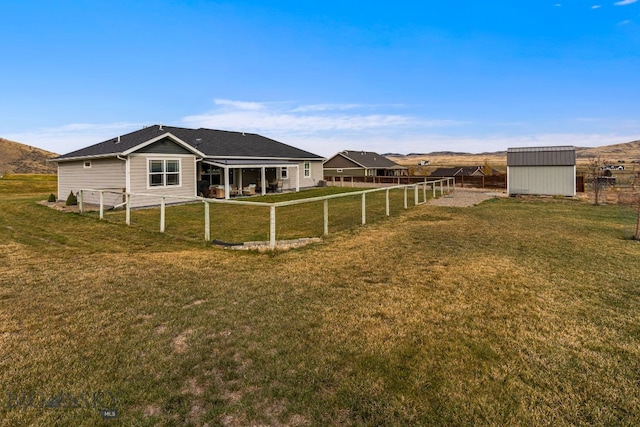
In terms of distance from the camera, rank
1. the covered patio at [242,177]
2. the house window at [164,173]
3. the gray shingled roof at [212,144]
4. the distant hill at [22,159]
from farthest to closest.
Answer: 1. the distant hill at [22,159]
2. the covered patio at [242,177]
3. the gray shingled roof at [212,144]
4. the house window at [164,173]

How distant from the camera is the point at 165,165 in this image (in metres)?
18.4

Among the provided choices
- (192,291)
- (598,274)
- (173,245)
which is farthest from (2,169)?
(598,274)

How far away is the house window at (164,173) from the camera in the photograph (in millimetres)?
17938

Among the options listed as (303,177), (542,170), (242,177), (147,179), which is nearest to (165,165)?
(147,179)

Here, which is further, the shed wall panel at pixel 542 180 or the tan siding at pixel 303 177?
the tan siding at pixel 303 177

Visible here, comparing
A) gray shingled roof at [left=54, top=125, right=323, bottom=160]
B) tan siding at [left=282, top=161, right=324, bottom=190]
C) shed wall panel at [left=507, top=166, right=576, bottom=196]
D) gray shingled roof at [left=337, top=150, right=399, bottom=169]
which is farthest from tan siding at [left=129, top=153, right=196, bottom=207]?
gray shingled roof at [left=337, top=150, right=399, bottom=169]

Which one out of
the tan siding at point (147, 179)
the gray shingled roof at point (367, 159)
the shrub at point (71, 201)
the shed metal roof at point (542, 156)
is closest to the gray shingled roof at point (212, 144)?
the tan siding at point (147, 179)

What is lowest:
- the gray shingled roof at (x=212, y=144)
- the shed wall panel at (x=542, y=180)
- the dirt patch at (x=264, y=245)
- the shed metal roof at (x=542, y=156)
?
the dirt patch at (x=264, y=245)

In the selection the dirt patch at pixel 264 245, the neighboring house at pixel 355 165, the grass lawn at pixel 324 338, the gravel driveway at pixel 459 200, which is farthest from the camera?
the neighboring house at pixel 355 165

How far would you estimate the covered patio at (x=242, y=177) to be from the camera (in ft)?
71.8

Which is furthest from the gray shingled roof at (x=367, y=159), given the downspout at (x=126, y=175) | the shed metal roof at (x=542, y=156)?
the downspout at (x=126, y=175)

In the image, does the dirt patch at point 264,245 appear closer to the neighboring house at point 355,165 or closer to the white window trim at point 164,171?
the white window trim at point 164,171

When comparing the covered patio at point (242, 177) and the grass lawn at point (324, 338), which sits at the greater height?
the covered patio at point (242, 177)

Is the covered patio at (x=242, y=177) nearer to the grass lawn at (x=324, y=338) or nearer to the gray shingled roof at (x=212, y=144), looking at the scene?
the gray shingled roof at (x=212, y=144)
